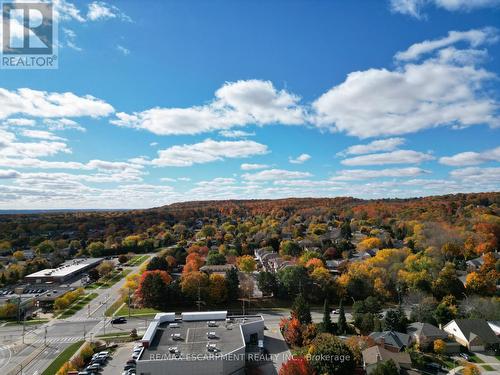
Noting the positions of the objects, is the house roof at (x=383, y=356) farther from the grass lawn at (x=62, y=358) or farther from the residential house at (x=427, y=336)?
the grass lawn at (x=62, y=358)

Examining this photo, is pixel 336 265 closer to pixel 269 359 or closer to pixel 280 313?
pixel 280 313

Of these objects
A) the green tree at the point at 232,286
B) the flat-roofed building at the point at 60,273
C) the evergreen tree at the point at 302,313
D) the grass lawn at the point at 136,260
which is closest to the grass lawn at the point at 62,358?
the green tree at the point at 232,286

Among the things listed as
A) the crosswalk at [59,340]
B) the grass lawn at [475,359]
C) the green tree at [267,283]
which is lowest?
the grass lawn at [475,359]

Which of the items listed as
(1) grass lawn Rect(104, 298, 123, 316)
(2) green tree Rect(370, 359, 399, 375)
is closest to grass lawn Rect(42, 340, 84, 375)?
(1) grass lawn Rect(104, 298, 123, 316)

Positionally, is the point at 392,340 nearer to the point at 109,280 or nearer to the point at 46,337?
the point at 46,337

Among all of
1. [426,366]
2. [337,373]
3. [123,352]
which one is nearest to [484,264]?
[426,366]

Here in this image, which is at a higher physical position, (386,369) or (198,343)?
(198,343)

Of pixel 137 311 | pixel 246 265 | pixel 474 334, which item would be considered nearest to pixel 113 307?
pixel 137 311
